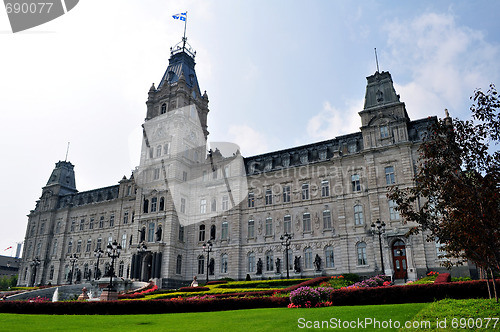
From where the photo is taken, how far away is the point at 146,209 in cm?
5331

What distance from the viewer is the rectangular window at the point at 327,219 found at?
42.8 m

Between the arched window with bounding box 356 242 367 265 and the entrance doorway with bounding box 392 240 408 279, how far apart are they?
3.06m

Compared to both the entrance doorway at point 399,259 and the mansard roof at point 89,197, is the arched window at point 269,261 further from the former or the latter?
the mansard roof at point 89,197

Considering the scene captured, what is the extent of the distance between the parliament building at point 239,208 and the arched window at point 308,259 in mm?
116

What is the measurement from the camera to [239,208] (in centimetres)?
4919

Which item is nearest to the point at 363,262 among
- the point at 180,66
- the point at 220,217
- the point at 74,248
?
the point at 220,217

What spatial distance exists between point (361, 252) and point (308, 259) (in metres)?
6.40

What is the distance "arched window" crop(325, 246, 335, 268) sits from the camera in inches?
1630

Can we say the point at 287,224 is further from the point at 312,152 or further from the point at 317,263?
the point at 312,152

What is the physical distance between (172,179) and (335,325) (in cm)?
4262

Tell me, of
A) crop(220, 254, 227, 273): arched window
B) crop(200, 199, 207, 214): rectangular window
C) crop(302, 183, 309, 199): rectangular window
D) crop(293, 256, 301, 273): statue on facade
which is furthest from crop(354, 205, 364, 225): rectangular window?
crop(200, 199, 207, 214): rectangular window

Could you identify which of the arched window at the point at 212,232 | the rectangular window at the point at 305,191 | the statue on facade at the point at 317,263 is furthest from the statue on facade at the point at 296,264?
the arched window at the point at 212,232

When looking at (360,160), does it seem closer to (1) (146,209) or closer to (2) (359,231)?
(2) (359,231)

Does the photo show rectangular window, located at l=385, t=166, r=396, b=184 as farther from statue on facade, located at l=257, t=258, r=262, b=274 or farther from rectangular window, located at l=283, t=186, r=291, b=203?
statue on facade, located at l=257, t=258, r=262, b=274
